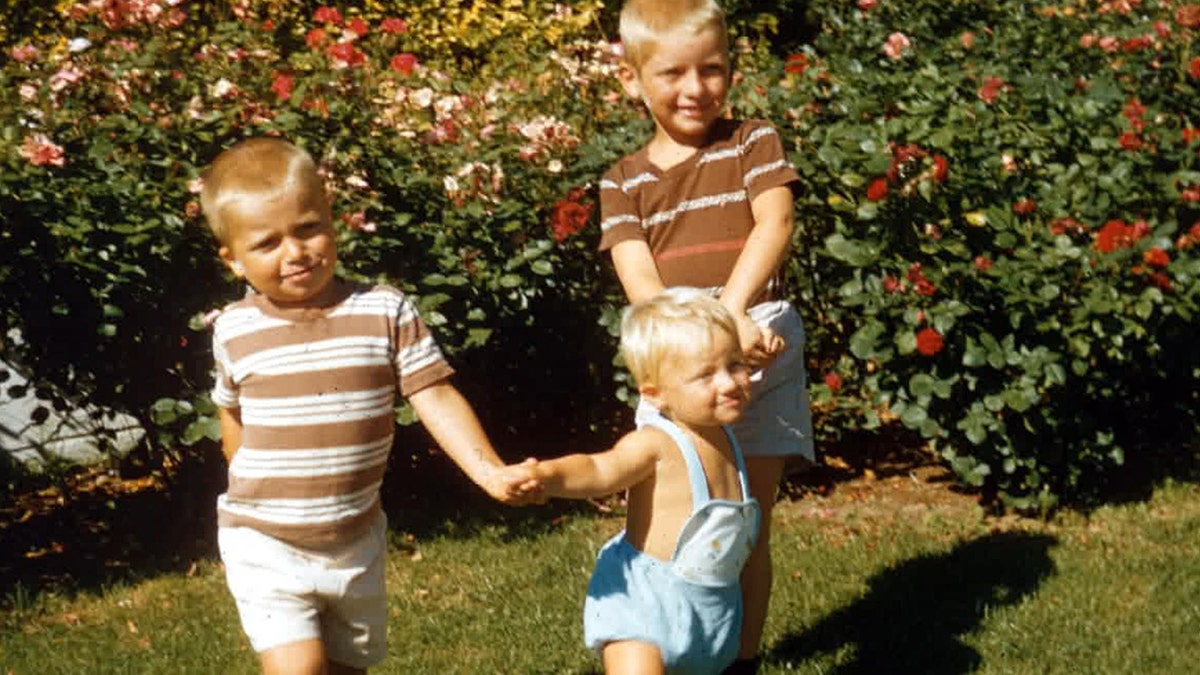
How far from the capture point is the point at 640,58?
11.7ft

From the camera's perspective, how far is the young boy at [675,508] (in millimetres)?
3096

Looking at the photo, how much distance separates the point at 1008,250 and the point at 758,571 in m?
1.82

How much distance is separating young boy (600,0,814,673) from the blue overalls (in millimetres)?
444

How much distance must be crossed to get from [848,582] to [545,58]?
9.00ft

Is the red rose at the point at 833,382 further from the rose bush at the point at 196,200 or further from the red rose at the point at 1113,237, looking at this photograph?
the red rose at the point at 1113,237

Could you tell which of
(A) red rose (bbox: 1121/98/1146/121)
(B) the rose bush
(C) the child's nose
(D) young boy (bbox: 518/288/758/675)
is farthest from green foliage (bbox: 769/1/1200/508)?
(C) the child's nose

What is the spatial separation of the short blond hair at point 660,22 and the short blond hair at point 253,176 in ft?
2.91

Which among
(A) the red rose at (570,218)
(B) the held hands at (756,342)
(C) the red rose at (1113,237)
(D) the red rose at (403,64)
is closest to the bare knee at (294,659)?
(B) the held hands at (756,342)

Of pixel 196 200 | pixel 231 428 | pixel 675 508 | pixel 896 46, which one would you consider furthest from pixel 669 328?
pixel 896 46

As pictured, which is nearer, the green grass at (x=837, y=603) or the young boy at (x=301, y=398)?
the young boy at (x=301, y=398)

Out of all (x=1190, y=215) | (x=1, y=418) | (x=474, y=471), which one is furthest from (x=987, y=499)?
(x=1, y=418)

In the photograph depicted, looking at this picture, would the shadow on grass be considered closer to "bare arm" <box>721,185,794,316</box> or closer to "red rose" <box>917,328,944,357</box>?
"red rose" <box>917,328,944,357</box>

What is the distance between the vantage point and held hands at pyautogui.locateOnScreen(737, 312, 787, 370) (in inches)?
127

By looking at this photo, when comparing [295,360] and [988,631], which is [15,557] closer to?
[295,360]
